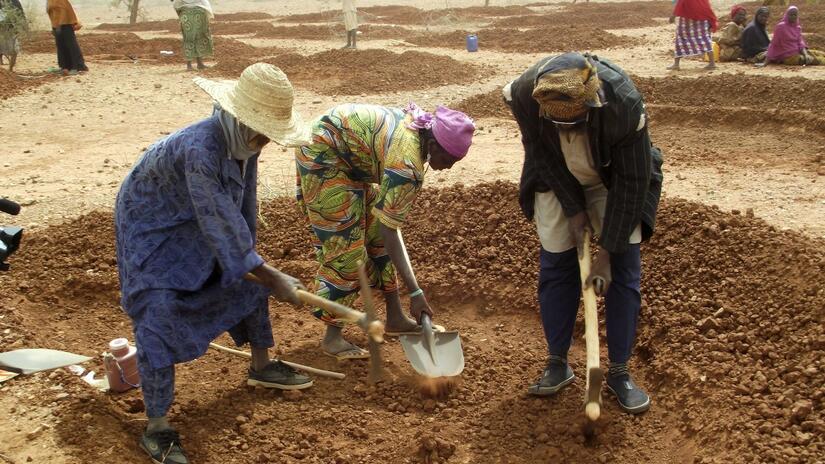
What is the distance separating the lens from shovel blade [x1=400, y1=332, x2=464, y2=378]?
305 centimetres

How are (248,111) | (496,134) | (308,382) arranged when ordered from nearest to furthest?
(248,111) < (308,382) < (496,134)

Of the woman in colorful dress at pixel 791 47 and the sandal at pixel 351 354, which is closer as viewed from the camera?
the sandal at pixel 351 354

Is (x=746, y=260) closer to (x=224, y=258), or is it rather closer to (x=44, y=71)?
(x=224, y=258)

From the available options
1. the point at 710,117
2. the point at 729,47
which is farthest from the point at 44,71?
the point at 729,47

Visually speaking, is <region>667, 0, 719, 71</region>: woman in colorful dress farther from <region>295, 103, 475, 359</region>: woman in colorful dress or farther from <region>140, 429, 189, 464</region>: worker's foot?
<region>140, 429, 189, 464</region>: worker's foot

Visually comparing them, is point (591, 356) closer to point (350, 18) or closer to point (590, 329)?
point (590, 329)

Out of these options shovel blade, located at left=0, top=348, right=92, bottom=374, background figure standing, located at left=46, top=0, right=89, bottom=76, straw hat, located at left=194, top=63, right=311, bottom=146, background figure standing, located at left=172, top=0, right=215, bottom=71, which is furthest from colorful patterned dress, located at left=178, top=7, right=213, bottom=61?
shovel blade, located at left=0, top=348, right=92, bottom=374

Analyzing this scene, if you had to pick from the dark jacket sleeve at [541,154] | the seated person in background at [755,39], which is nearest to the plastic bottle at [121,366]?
the dark jacket sleeve at [541,154]

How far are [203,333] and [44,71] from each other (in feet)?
35.9

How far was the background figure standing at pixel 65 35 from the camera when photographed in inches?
444

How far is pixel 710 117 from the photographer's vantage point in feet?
24.4

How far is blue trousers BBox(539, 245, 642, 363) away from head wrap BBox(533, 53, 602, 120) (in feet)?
2.16

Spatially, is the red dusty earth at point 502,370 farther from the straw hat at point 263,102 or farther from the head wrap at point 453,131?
the straw hat at point 263,102

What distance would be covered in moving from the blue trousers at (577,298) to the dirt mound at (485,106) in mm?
5228
